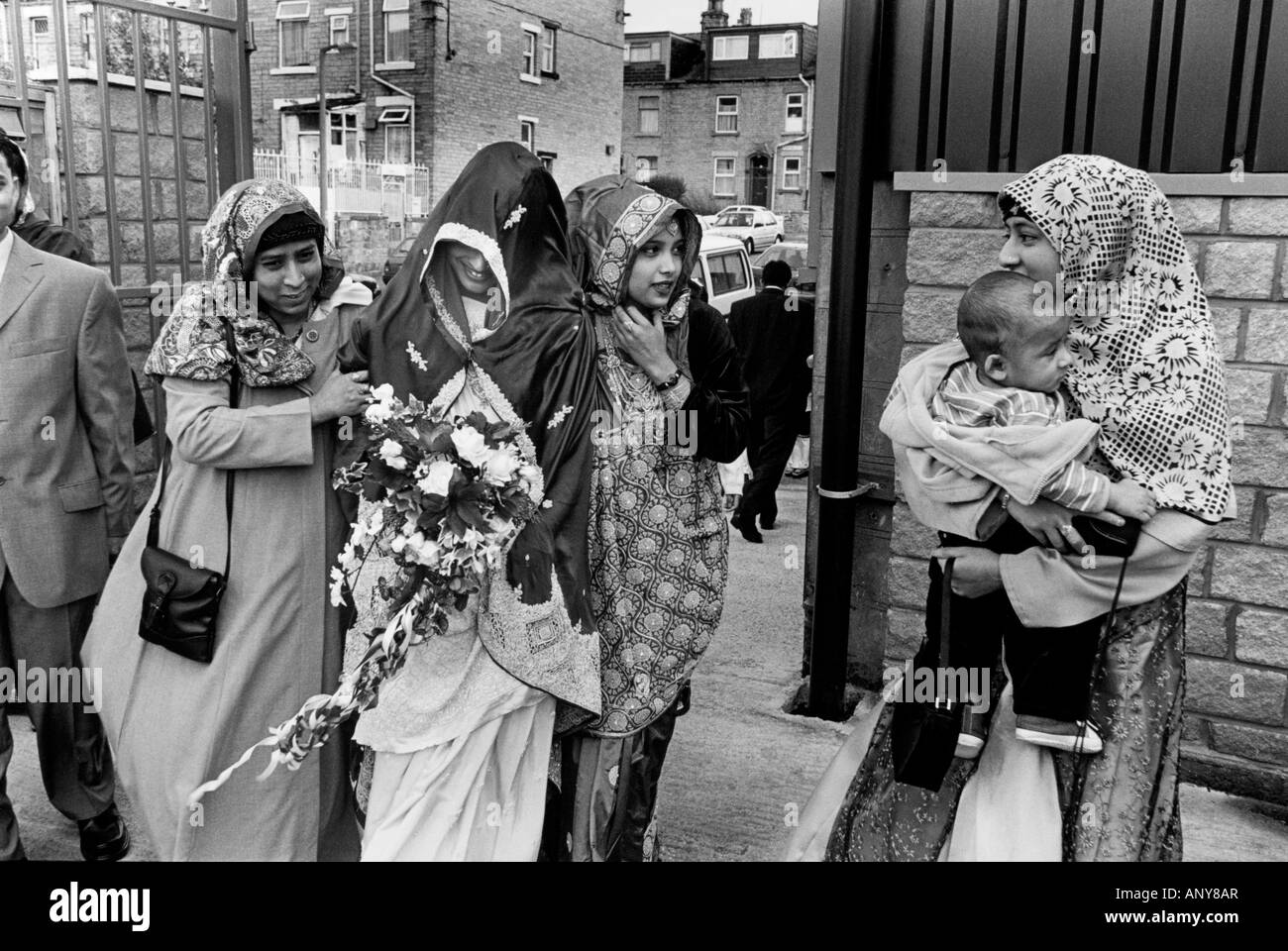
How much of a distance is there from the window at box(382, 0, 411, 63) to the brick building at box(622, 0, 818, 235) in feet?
55.9

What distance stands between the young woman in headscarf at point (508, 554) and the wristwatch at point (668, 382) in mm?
186

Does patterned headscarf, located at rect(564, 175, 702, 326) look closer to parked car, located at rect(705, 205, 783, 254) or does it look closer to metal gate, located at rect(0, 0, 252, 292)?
metal gate, located at rect(0, 0, 252, 292)

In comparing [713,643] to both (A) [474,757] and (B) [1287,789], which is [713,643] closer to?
(B) [1287,789]

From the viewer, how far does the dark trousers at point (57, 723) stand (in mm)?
3361

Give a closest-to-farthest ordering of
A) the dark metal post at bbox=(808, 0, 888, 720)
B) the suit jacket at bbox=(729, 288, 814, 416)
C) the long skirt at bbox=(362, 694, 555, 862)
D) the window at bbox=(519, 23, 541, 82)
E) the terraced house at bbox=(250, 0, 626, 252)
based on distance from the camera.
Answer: the long skirt at bbox=(362, 694, 555, 862) < the dark metal post at bbox=(808, 0, 888, 720) < the suit jacket at bbox=(729, 288, 814, 416) < the terraced house at bbox=(250, 0, 626, 252) < the window at bbox=(519, 23, 541, 82)

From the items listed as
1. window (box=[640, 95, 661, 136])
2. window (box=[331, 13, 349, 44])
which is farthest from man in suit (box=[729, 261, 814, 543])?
window (box=[640, 95, 661, 136])

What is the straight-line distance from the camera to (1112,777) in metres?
2.45

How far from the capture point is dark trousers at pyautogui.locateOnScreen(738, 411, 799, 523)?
299 inches

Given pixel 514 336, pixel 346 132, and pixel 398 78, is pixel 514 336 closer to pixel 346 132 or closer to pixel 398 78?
pixel 398 78

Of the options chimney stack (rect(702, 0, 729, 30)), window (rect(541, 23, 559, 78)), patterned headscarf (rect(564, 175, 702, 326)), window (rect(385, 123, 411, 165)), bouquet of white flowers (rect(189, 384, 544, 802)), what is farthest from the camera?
chimney stack (rect(702, 0, 729, 30))

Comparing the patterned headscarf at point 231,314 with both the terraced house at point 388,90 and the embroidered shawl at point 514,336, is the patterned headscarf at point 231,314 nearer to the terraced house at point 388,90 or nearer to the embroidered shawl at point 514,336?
the embroidered shawl at point 514,336

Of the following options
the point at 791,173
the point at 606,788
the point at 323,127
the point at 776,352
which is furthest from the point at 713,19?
the point at 606,788

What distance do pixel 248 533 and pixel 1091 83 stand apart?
2.99 meters
